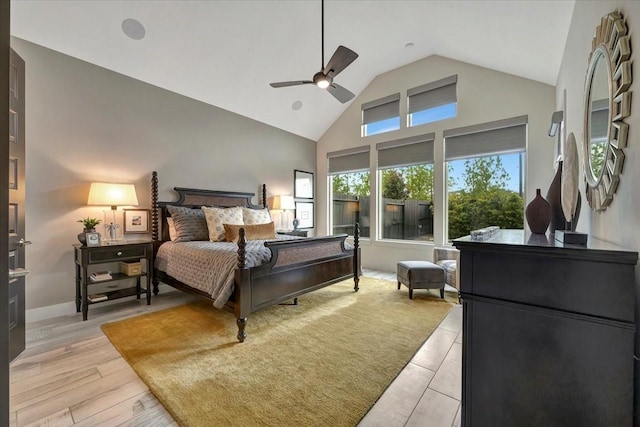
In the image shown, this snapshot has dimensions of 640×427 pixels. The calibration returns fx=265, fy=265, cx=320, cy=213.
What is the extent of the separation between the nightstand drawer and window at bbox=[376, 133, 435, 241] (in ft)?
13.3

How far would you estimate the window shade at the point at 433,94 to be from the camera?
14.4ft

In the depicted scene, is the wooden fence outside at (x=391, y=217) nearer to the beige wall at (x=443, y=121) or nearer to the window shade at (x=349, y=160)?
the beige wall at (x=443, y=121)

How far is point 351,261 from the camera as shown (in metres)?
3.88

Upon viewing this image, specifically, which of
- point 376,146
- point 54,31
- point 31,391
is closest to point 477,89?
point 376,146

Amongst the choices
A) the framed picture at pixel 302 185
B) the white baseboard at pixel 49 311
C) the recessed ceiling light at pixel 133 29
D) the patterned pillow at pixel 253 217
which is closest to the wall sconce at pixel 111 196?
the white baseboard at pixel 49 311

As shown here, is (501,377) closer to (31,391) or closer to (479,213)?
(31,391)

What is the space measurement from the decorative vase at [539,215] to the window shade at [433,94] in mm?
3527

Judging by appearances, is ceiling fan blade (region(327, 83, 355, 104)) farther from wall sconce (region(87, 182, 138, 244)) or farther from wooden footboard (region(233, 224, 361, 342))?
wall sconce (region(87, 182, 138, 244))

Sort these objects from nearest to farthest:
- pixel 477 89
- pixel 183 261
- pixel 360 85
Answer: pixel 183 261 → pixel 477 89 → pixel 360 85

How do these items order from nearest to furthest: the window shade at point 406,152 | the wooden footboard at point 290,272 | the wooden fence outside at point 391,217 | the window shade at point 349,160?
the wooden footboard at point 290,272 < the window shade at point 406,152 < the wooden fence outside at point 391,217 < the window shade at point 349,160

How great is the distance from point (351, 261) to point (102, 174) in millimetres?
3456

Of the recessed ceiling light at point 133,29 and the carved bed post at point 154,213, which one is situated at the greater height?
the recessed ceiling light at point 133,29

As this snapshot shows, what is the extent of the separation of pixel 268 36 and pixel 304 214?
3431 millimetres

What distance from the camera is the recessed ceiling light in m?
2.94
